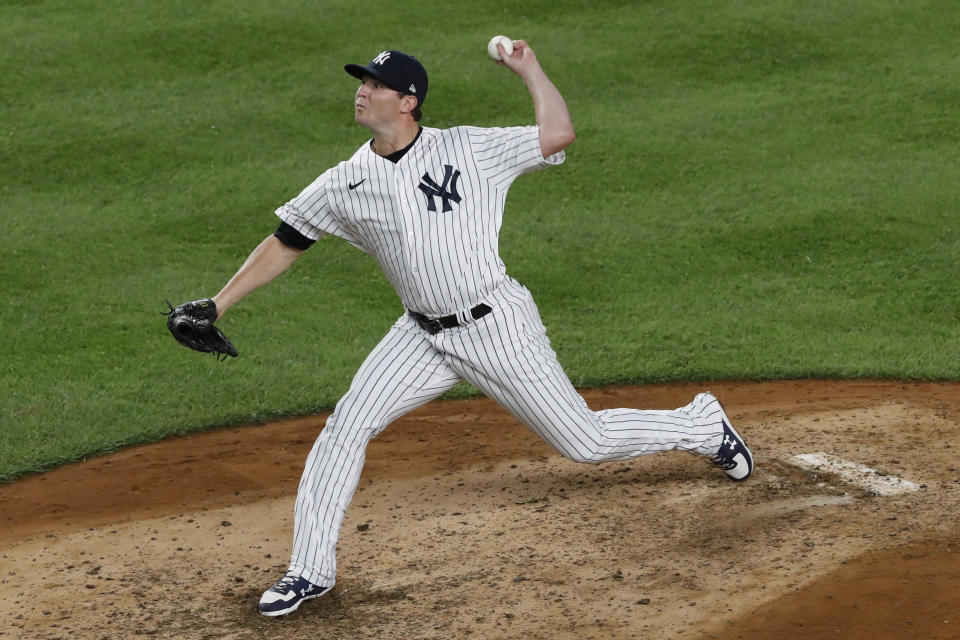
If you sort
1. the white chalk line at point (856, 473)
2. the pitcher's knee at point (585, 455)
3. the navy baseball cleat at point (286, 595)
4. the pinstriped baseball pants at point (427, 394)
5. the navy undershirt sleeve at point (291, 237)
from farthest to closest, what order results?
1. the white chalk line at point (856, 473)
2. the pitcher's knee at point (585, 455)
3. the navy undershirt sleeve at point (291, 237)
4. the pinstriped baseball pants at point (427, 394)
5. the navy baseball cleat at point (286, 595)

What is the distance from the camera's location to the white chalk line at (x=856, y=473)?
507 cm

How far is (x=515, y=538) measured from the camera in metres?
4.90

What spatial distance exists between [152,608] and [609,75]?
8650 mm

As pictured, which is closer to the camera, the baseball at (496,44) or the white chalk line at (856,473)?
the baseball at (496,44)

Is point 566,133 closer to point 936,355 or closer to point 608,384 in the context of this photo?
point 608,384

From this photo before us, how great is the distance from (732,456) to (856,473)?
1.93ft

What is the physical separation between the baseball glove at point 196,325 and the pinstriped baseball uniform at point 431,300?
0.46m

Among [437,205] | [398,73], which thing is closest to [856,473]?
[437,205]

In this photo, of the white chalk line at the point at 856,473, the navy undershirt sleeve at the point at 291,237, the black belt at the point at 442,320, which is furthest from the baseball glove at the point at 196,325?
the white chalk line at the point at 856,473

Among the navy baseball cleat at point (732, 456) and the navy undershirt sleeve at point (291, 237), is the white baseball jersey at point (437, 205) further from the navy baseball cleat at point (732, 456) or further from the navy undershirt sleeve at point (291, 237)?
the navy baseball cleat at point (732, 456)

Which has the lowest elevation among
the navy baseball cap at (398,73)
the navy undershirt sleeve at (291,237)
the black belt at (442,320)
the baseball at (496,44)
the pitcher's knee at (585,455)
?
the pitcher's knee at (585,455)

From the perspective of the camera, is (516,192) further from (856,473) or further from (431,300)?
(431,300)

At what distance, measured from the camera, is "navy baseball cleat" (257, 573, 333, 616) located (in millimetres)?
4363

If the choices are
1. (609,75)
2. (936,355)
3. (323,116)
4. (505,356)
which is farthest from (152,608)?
(609,75)
